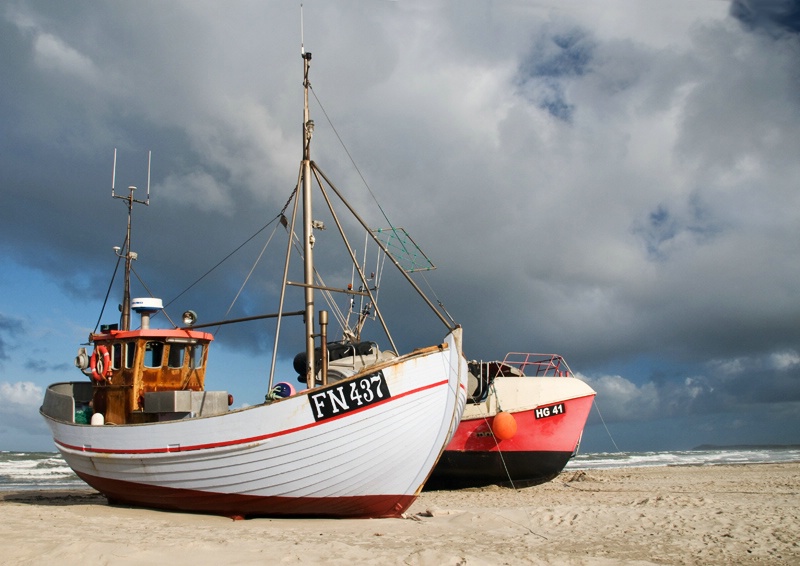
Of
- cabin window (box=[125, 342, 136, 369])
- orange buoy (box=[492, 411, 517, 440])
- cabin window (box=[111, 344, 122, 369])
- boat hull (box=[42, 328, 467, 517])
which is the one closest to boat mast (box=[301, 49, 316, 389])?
boat hull (box=[42, 328, 467, 517])

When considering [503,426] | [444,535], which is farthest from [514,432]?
[444,535]

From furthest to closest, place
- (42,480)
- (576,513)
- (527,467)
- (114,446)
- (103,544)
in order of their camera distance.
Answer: (42,480)
(527,467)
(114,446)
(576,513)
(103,544)

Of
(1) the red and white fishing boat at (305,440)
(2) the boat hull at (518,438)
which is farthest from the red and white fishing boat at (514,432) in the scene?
(1) the red and white fishing boat at (305,440)

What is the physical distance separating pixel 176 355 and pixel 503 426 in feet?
29.6

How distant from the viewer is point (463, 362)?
1308 centimetres

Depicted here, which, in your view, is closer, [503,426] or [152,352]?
[152,352]

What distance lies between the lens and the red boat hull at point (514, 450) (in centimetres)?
1953

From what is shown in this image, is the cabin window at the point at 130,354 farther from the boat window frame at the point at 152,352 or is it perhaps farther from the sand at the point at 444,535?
the sand at the point at 444,535

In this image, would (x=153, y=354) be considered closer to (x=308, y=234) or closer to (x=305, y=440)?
(x=308, y=234)

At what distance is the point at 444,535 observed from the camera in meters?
10.9

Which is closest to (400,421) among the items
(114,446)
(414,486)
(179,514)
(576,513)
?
(414,486)

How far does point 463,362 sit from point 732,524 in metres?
5.47

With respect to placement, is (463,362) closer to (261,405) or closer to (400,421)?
(400,421)

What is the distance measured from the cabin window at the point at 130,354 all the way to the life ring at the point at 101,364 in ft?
1.55
